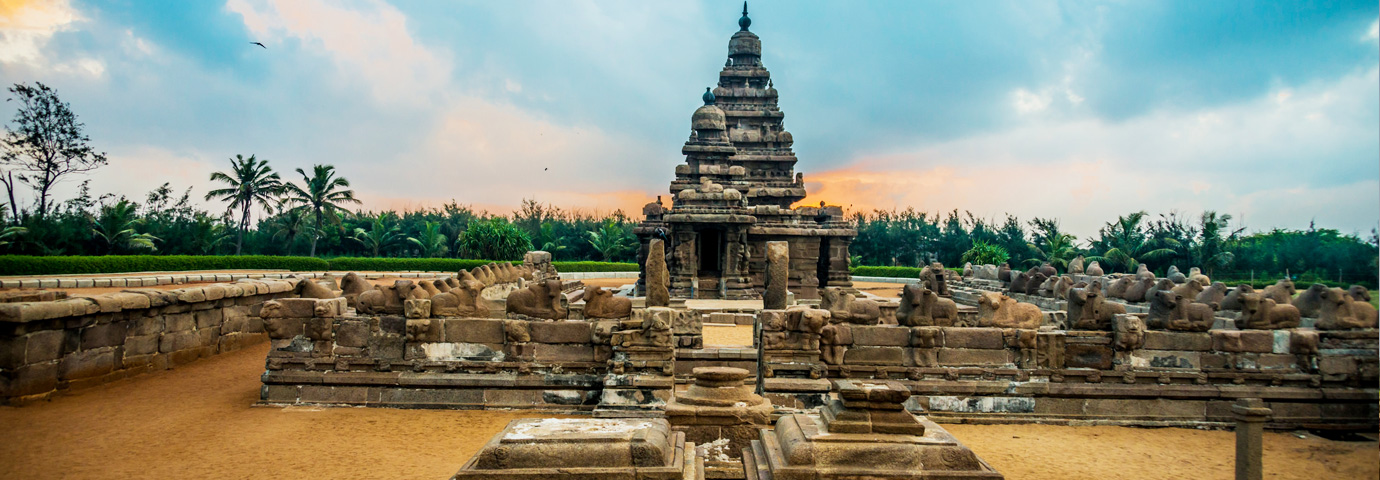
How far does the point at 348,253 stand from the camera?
39.3 meters

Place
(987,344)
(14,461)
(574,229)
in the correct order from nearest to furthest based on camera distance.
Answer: (14,461) → (987,344) → (574,229)

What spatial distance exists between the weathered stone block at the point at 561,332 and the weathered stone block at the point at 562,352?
6 centimetres

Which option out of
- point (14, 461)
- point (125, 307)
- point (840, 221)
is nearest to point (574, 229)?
point (840, 221)

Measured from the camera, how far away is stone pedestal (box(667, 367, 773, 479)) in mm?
4762

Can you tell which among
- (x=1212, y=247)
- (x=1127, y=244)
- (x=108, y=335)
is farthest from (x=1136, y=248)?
(x=108, y=335)

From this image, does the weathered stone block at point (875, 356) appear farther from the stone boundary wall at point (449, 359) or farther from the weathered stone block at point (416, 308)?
the weathered stone block at point (416, 308)

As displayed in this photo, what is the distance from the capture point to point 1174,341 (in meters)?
7.80

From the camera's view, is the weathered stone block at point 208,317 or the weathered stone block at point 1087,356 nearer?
the weathered stone block at point 1087,356

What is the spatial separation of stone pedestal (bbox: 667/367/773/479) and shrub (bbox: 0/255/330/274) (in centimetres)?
2018

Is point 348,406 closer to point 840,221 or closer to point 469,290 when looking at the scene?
point 469,290

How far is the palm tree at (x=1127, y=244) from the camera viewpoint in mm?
26531

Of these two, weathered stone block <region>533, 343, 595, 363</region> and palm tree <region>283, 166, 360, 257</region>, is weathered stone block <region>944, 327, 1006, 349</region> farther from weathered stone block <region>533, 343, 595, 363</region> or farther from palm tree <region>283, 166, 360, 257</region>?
palm tree <region>283, 166, 360, 257</region>

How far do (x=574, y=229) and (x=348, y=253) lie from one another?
13.0m

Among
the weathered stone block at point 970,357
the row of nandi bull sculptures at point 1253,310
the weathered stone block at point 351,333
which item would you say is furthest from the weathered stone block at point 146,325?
the row of nandi bull sculptures at point 1253,310
